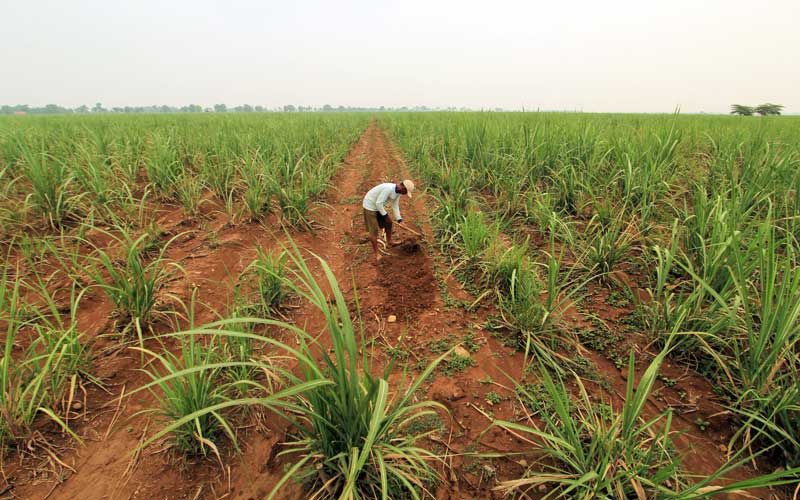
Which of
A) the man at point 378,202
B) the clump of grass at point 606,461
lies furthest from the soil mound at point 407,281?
the clump of grass at point 606,461

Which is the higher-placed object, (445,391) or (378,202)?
(378,202)

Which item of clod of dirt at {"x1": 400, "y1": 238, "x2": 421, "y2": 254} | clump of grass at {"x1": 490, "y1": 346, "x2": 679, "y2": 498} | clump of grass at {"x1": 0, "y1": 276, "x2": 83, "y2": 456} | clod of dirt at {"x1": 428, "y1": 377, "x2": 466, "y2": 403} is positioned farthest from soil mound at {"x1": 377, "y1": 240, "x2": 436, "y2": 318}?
clump of grass at {"x1": 0, "y1": 276, "x2": 83, "y2": 456}

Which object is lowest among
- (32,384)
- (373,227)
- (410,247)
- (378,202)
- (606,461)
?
(606,461)

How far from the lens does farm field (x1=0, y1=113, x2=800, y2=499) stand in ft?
4.68

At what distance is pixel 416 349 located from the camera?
2344 millimetres

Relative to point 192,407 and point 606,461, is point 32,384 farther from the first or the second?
point 606,461

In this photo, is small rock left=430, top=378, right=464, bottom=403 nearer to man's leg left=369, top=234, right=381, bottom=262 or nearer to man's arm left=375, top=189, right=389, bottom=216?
man's leg left=369, top=234, right=381, bottom=262

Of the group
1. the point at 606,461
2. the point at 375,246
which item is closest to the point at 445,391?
the point at 606,461

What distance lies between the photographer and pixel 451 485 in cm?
152

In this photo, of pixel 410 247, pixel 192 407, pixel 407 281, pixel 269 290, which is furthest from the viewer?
pixel 410 247

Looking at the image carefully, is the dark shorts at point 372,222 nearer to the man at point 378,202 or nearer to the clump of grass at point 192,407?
the man at point 378,202

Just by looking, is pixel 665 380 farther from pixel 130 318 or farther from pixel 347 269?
pixel 130 318

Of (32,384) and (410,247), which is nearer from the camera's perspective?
(32,384)

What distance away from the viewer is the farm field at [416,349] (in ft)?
4.68
